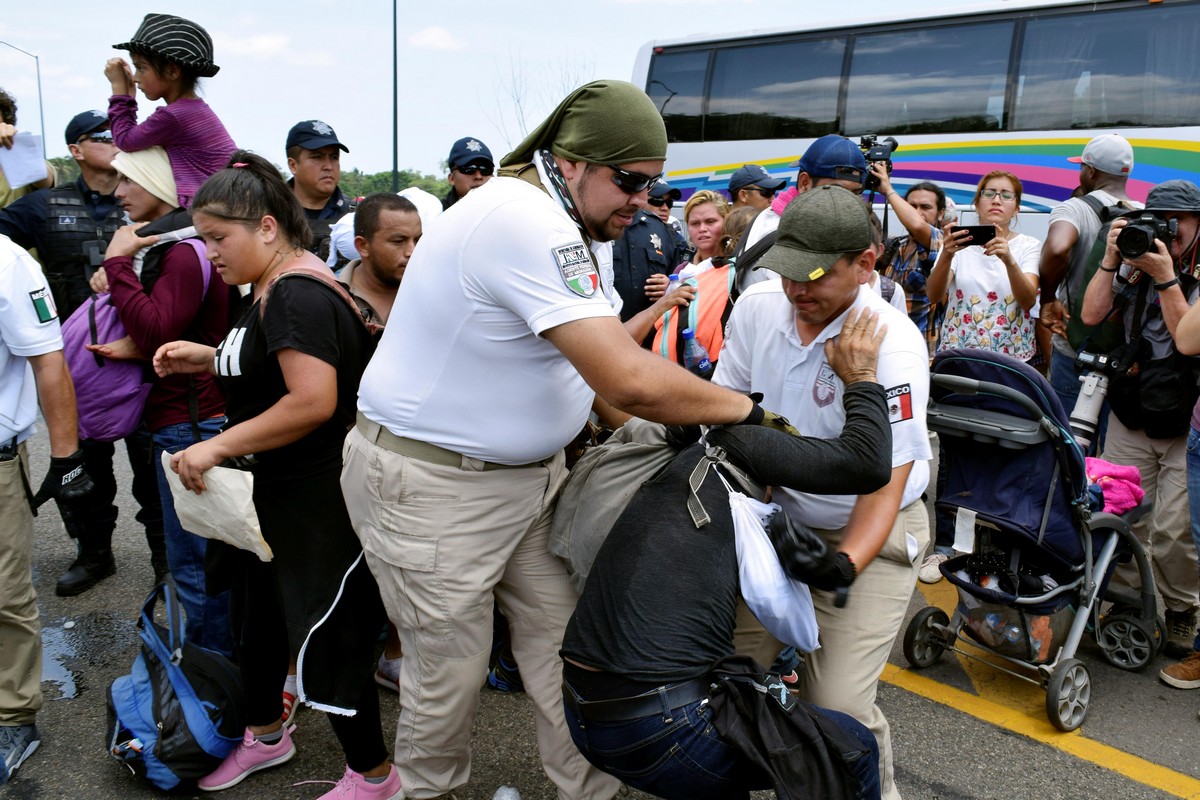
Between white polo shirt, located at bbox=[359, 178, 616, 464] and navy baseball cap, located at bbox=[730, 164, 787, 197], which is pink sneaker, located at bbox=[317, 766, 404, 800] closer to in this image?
white polo shirt, located at bbox=[359, 178, 616, 464]

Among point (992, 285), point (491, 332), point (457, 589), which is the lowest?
point (457, 589)

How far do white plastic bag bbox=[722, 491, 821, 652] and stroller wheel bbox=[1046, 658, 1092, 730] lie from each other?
5.71ft

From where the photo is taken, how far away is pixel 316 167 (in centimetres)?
482

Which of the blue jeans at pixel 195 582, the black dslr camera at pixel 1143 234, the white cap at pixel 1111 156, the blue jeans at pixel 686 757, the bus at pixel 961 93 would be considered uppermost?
the bus at pixel 961 93

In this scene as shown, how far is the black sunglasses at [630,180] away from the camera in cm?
218

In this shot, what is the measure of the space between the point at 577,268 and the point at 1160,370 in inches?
114

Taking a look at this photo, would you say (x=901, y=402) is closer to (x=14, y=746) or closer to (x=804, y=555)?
(x=804, y=555)

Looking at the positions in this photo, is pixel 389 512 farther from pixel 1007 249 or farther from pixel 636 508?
pixel 1007 249

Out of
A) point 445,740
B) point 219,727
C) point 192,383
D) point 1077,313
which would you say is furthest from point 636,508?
point 1077,313

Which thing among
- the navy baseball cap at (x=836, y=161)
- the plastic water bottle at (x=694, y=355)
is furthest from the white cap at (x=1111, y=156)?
the plastic water bottle at (x=694, y=355)

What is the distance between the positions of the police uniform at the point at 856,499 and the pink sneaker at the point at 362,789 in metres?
1.26

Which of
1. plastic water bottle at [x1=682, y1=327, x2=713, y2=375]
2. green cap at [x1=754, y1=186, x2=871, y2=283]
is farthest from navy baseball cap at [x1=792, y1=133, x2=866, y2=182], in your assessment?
green cap at [x1=754, y1=186, x2=871, y2=283]

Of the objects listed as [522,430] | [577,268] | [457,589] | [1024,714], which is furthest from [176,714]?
[1024,714]

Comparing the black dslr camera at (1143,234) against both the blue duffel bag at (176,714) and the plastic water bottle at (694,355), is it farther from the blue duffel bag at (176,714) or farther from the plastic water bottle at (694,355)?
the blue duffel bag at (176,714)
